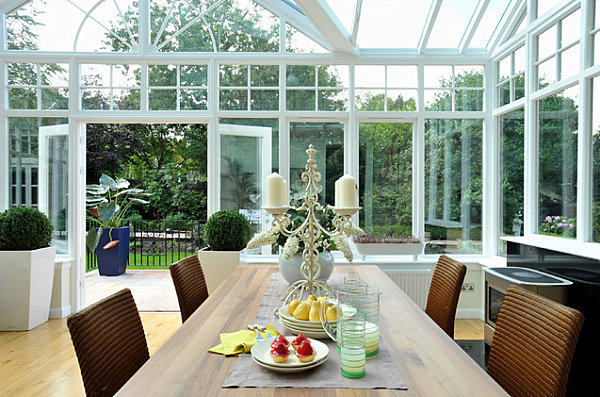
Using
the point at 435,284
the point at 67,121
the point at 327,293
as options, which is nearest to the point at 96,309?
the point at 327,293

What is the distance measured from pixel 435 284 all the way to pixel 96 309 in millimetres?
1847

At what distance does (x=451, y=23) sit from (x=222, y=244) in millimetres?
3306

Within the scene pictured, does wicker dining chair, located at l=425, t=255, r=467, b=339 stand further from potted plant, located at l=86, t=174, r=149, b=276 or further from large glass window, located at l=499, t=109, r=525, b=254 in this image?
potted plant, located at l=86, t=174, r=149, b=276

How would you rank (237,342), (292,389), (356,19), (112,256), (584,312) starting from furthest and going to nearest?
(112,256)
(356,19)
(584,312)
(237,342)
(292,389)

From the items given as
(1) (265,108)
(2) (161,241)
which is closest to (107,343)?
(1) (265,108)

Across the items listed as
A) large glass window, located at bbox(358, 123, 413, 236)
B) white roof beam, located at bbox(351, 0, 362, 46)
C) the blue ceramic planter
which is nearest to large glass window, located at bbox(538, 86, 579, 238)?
large glass window, located at bbox(358, 123, 413, 236)

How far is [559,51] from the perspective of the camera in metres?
3.34

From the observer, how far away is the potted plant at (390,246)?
4.32m

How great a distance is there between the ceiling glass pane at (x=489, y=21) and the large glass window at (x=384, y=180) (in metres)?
1.36

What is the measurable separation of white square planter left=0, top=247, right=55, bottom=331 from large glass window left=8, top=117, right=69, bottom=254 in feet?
2.25

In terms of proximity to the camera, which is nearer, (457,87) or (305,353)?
(305,353)

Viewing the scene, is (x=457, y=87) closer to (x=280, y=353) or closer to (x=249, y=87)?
(x=249, y=87)

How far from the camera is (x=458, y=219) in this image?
4.64m

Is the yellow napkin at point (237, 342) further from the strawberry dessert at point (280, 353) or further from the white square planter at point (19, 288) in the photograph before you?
the white square planter at point (19, 288)
